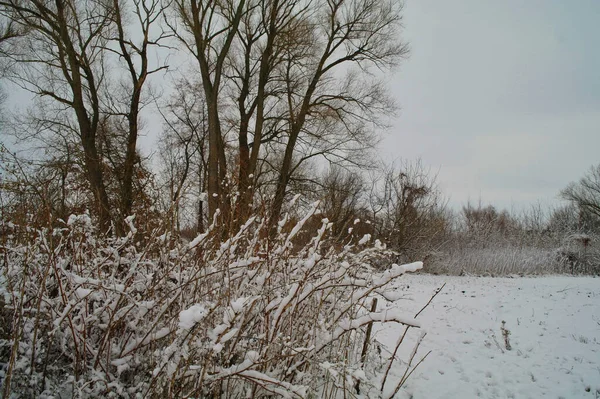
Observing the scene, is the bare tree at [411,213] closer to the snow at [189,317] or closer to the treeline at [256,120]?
the treeline at [256,120]

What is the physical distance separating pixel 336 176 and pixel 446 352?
13.8 metres

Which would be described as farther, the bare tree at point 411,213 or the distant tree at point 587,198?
the distant tree at point 587,198

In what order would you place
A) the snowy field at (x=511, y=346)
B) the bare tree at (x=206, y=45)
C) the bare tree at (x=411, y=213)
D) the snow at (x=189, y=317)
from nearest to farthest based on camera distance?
the snow at (x=189, y=317) → the snowy field at (x=511, y=346) → the bare tree at (x=206, y=45) → the bare tree at (x=411, y=213)

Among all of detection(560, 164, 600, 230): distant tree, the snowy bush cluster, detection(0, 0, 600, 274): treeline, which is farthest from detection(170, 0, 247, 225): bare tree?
detection(560, 164, 600, 230): distant tree

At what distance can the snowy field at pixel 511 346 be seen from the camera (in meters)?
3.55

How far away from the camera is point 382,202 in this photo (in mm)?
15000

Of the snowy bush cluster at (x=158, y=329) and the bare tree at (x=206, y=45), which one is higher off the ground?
the bare tree at (x=206, y=45)

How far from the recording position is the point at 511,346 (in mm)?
4703

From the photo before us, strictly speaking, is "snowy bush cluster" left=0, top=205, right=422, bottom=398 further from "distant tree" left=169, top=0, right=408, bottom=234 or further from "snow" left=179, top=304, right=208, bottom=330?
"distant tree" left=169, top=0, right=408, bottom=234

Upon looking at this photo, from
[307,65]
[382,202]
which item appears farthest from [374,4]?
[382,202]

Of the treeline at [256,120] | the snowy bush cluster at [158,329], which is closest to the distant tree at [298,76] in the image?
the treeline at [256,120]

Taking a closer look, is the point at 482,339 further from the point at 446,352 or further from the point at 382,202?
the point at 382,202

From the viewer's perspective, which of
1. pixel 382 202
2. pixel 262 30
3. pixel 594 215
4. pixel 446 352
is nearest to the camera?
pixel 446 352

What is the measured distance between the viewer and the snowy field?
3.55 meters
